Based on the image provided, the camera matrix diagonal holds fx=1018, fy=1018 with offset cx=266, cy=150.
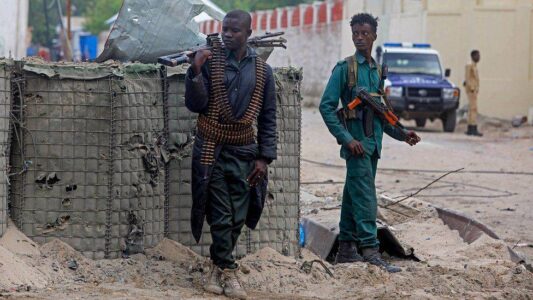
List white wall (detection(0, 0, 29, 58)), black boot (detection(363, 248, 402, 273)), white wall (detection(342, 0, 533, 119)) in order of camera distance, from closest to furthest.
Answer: black boot (detection(363, 248, 402, 273))
white wall (detection(0, 0, 29, 58))
white wall (detection(342, 0, 533, 119))

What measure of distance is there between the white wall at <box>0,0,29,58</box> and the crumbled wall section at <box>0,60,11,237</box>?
1256cm

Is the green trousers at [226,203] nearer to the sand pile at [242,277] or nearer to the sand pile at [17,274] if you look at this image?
the sand pile at [242,277]

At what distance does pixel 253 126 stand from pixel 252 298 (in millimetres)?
1181

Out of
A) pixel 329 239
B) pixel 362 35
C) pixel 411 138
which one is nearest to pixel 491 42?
pixel 329 239

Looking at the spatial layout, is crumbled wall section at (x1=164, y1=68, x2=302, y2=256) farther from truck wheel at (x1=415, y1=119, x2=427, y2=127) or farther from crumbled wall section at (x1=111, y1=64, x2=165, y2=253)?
truck wheel at (x1=415, y1=119, x2=427, y2=127)

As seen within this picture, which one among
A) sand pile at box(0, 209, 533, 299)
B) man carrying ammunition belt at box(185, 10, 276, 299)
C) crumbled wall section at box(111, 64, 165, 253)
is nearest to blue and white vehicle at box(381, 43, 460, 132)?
sand pile at box(0, 209, 533, 299)

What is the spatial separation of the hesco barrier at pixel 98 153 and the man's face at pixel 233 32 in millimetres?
656

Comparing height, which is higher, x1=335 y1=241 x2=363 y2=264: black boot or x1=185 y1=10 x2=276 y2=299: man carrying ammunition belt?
x1=185 y1=10 x2=276 y2=299: man carrying ammunition belt

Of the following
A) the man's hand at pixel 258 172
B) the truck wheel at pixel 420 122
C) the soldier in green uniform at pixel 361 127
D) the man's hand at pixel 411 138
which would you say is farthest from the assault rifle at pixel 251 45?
the truck wheel at pixel 420 122

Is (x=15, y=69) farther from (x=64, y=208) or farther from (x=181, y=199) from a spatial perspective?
(x=181, y=199)

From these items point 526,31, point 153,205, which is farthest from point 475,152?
point 153,205

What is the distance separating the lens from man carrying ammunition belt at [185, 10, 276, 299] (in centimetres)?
584

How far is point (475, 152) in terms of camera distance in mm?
18859

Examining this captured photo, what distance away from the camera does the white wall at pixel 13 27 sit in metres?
19.2
